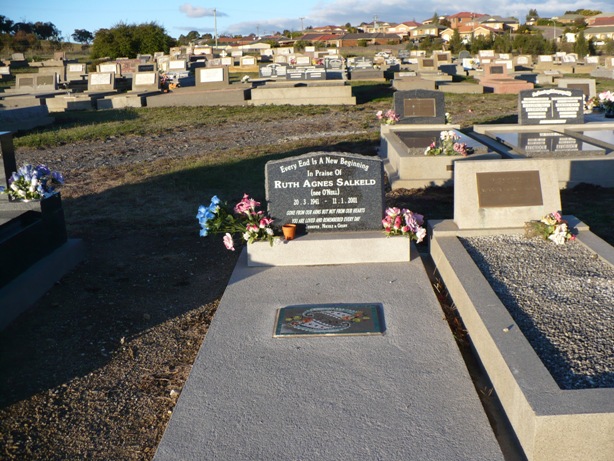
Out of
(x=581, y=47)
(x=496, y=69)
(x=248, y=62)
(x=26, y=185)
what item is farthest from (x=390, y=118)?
(x=581, y=47)

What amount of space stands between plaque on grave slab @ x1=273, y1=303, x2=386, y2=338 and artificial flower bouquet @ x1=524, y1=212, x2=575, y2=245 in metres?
2.05

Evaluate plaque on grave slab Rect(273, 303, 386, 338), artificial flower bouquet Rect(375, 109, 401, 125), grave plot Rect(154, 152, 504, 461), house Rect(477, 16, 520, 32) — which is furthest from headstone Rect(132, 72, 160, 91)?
house Rect(477, 16, 520, 32)

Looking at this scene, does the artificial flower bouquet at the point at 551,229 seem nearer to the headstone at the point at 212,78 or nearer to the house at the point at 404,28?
the headstone at the point at 212,78

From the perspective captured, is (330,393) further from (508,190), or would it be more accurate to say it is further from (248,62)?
(248,62)

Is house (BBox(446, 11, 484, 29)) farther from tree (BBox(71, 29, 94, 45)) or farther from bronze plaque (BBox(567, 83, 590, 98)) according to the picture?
bronze plaque (BBox(567, 83, 590, 98))

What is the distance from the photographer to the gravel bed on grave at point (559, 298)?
4027 millimetres

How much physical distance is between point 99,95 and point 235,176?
13.9 metres

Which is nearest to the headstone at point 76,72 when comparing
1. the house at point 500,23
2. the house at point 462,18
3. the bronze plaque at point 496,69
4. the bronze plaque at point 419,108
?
the bronze plaque at point 496,69

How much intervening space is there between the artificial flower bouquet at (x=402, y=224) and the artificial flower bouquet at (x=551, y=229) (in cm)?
108

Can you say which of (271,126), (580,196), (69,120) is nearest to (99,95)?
(69,120)

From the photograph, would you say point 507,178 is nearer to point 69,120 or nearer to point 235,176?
point 235,176

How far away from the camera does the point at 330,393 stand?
4062 millimetres

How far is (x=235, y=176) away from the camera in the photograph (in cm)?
1102

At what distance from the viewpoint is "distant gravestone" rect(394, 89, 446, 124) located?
12891 millimetres
